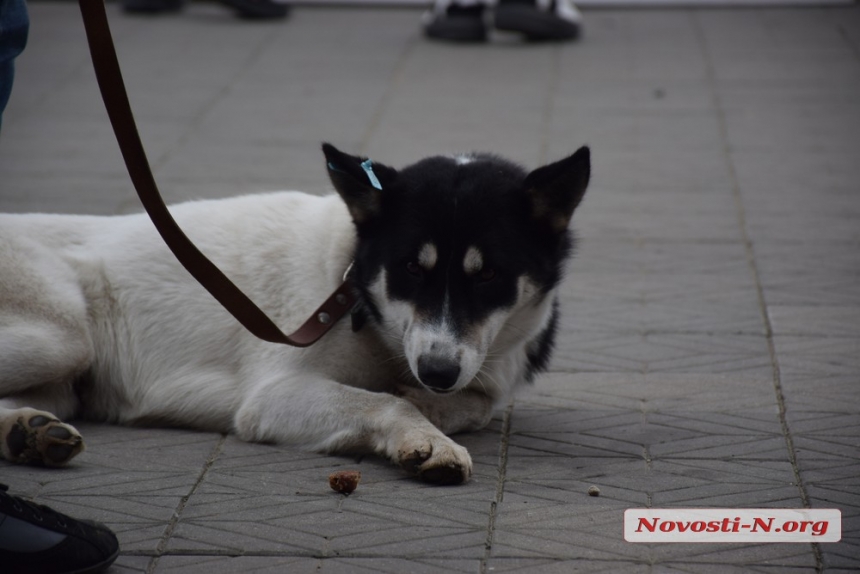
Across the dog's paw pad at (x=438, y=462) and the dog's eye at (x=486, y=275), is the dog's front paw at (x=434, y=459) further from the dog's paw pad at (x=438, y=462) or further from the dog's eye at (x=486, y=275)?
the dog's eye at (x=486, y=275)

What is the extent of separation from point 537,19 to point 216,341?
8228mm

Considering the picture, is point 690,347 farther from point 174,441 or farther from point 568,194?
point 174,441

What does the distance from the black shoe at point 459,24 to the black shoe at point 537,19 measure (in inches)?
8.2

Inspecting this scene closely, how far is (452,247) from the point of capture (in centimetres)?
383

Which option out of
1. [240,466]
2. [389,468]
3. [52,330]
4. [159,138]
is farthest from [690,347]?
[159,138]

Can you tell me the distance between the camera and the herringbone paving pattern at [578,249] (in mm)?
3436

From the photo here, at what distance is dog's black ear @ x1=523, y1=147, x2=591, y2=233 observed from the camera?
3.89 m

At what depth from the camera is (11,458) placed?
387 cm

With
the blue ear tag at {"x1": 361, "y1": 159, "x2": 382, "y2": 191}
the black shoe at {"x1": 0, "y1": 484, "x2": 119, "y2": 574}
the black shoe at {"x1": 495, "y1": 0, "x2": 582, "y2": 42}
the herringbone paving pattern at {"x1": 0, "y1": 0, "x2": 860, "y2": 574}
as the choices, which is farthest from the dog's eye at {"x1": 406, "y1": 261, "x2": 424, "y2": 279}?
the black shoe at {"x1": 495, "y1": 0, "x2": 582, "y2": 42}

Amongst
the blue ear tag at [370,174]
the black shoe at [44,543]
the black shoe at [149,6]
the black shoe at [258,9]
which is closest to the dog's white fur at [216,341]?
the blue ear tag at [370,174]

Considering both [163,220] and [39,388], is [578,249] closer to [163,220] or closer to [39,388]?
[163,220]

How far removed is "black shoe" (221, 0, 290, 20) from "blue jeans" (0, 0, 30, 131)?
32.8 ft

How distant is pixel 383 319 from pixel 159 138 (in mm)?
5220

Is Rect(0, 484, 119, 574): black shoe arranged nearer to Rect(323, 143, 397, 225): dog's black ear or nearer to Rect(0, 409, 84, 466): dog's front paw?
Rect(0, 409, 84, 466): dog's front paw
